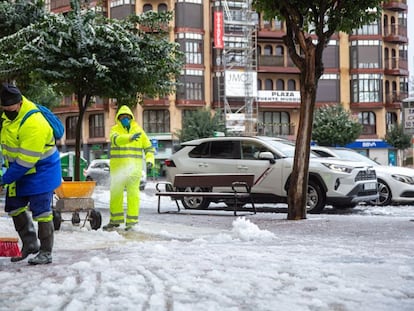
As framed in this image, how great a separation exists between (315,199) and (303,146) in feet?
8.92

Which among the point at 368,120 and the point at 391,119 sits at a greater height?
the point at 391,119

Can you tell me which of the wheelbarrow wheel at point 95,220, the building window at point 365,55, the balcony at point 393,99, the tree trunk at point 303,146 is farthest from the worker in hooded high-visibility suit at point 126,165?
the balcony at point 393,99

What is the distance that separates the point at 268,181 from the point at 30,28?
614cm

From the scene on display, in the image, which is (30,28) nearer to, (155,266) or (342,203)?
(342,203)

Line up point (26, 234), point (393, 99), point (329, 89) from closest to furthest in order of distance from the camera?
point (26, 234), point (329, 89), point (393, 99)

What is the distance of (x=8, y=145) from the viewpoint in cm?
627

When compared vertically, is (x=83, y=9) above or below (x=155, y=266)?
above

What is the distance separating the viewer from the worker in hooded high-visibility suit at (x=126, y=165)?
31.3ft

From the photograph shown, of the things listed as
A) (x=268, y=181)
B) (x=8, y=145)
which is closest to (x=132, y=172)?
(x=8, y=145)

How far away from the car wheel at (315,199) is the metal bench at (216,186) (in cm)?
117

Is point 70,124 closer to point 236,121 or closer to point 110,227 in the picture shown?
Result: point 236,121

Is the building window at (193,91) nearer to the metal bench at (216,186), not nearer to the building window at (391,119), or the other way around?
the building window at (391,119)

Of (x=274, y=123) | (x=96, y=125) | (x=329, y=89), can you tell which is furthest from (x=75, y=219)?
(x=329, y=89)

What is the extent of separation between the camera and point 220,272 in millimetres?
5590
